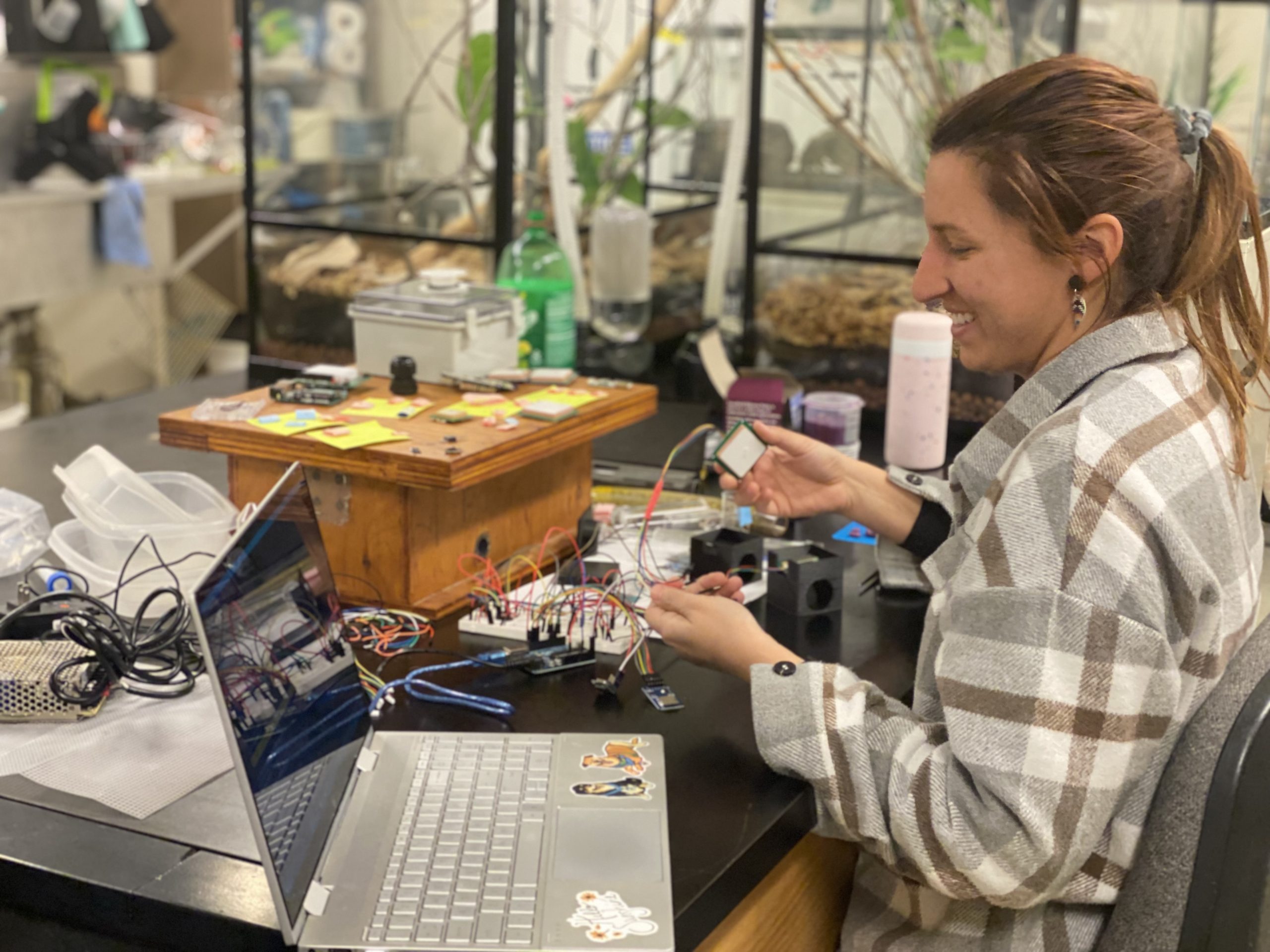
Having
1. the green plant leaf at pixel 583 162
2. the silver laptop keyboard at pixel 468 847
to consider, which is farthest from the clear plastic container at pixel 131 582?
the green plant leaf at pixel 583 162

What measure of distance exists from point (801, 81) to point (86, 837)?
1843mm

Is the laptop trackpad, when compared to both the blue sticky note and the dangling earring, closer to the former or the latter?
the dangling earring

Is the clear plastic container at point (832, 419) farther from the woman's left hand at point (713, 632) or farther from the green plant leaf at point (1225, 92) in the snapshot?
the green plant leaf at point (1225, 92)

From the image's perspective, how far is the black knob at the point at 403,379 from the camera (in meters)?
1.67

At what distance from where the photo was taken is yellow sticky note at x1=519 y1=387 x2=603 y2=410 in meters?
1.64

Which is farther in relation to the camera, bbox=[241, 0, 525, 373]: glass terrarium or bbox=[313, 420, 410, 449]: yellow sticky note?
bbox=[241, 0, 525, 373]: glass terrarium

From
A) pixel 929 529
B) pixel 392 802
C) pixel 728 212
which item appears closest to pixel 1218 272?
pixel 929 529

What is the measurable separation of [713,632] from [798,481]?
406 millimetres

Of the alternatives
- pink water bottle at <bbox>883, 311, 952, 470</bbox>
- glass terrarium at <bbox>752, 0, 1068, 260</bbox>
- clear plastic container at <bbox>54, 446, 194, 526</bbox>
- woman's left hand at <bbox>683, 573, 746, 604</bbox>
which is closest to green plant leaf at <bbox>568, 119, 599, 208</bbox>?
glass terrarium at <bbox>752, 0, 1068, 260</bbox>

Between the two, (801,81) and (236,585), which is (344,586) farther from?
(801,81)

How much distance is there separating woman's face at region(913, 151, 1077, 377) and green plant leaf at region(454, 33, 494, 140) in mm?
1658

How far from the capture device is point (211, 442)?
1.51m

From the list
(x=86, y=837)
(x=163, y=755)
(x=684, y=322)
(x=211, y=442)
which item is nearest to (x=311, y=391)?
(x=211, y=442)

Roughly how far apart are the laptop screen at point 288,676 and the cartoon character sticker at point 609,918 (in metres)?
0.19
